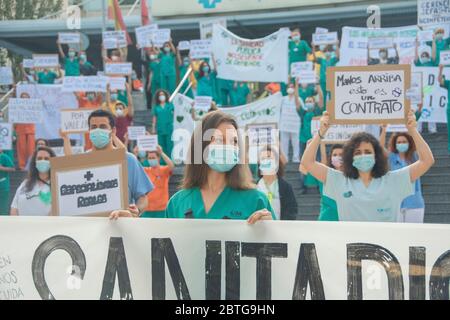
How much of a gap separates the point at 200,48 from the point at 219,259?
9477 millimetres

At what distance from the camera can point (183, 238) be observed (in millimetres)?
4227

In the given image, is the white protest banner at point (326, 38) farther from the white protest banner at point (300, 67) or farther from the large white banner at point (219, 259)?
the large white banner at point (219, 259)

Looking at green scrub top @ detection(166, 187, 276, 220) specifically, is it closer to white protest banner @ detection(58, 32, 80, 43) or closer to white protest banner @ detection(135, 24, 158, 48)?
white protest banner @ detection(135, 24, 158, 48)

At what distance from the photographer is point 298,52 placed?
1328 cm

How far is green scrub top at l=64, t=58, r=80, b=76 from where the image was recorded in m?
14.6

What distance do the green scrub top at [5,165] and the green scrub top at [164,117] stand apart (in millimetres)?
2190

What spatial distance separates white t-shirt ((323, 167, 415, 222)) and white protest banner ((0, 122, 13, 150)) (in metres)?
7.98

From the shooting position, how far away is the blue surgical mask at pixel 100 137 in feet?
18.7

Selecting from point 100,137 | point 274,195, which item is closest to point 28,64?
point 274,195

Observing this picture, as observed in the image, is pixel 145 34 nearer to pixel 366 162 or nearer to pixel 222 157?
pixel 366 162

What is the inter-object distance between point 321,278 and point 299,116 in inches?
317

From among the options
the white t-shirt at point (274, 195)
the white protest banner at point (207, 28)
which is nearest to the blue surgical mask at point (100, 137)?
the white t-shirt at point (274, 195)

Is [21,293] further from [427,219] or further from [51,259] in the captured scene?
[427,219]

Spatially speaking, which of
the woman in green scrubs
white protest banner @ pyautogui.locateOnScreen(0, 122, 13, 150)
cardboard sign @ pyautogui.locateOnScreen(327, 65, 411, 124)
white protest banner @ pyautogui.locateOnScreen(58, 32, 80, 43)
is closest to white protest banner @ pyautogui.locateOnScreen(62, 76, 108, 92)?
white protest banner @ pyautogui.locateOnScreen(0, 122, 13, 150)
